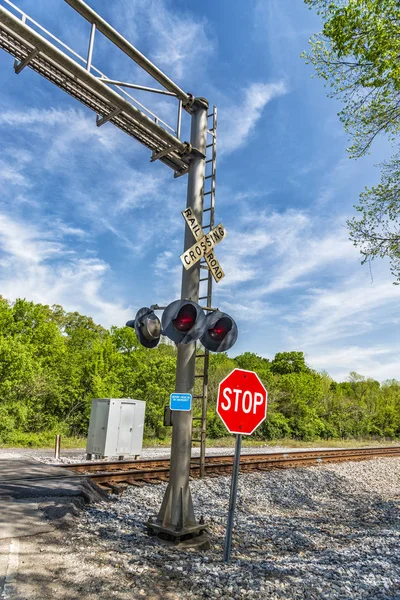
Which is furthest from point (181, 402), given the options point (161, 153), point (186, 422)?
point (161, 153)

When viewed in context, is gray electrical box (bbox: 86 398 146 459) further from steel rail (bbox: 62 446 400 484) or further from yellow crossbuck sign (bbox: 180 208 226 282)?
yellow crossbuck sign (bbox: 180 208 226 282)

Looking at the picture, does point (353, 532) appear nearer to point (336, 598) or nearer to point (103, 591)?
point (336, 598)

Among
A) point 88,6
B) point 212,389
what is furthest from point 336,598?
point 212,389

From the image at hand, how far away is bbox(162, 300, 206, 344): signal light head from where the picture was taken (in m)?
5.69

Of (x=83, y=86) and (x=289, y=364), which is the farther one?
(x=289, y=364)

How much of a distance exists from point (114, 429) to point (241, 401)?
8.51 m

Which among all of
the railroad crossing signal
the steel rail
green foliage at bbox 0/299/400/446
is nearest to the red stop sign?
the railroad crossing signal

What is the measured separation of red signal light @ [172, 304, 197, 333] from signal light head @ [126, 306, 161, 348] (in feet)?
1.65

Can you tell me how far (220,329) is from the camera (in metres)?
6.10

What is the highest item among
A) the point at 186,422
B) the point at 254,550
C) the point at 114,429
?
the point at 186,422

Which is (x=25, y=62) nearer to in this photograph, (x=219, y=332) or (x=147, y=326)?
(x=147, y=326)

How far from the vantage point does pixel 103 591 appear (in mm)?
4047

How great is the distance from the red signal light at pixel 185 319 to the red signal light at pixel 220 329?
492 mm

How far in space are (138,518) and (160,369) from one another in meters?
27.0
